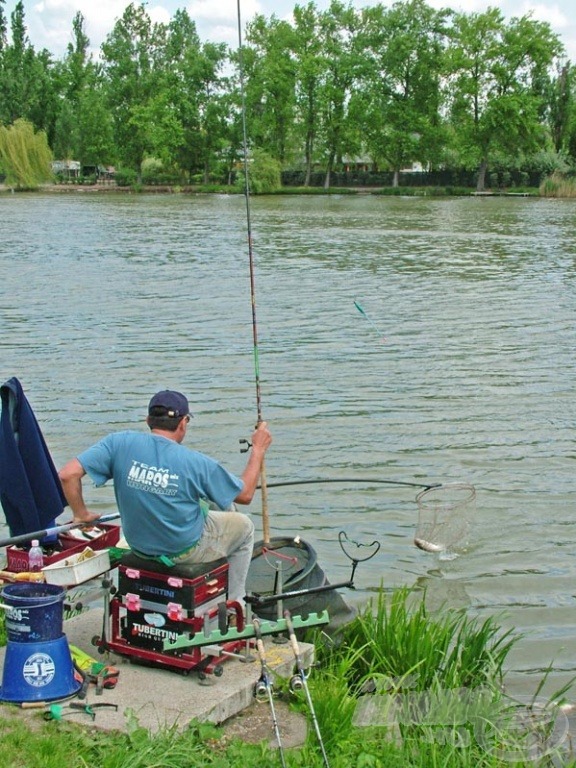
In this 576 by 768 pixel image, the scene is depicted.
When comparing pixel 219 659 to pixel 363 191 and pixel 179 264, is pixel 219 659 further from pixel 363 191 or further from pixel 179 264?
pixel 363 191

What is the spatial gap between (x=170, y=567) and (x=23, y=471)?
123 cm

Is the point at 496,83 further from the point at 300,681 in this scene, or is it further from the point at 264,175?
the point at 300,681

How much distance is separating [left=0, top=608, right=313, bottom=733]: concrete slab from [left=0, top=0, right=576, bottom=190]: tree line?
88.0 meters

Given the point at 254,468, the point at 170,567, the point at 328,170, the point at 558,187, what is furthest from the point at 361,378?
the point at 328,170

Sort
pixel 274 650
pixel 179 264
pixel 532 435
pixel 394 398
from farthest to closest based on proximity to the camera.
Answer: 1. pixel 179 264
2. pixel 394 398
3. pixel 532 435
4. pixel 274 650

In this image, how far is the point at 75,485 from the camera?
16.9 feet

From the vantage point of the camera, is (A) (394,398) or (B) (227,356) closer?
(A) (394,398)

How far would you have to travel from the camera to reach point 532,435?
1169 centimetres

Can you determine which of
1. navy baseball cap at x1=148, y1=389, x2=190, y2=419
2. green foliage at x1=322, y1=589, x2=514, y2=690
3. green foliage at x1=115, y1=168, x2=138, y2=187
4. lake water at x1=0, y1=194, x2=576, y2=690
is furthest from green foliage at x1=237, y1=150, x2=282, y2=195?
navy baseball cap at x1=148, y1=389, x2=190, y2=419

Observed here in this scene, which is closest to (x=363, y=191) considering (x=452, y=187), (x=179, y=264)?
(x=452, y=187)

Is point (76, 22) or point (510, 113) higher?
point (76, 22)

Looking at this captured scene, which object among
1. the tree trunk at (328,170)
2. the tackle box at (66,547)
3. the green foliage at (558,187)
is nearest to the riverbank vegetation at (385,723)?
the tackle box at (66,547)

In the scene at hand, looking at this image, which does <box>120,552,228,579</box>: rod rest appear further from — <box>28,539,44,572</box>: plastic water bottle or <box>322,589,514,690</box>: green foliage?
<box>322,589,514,690</box>: green foliage

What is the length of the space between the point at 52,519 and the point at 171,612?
1.26 meters
